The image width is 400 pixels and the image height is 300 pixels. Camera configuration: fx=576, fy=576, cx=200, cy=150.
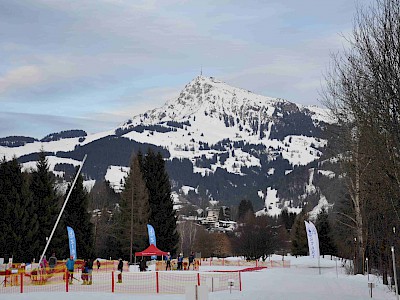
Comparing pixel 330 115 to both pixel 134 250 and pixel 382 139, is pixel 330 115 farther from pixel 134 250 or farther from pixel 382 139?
pixel 134 250

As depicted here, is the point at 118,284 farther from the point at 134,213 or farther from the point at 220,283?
the point at 134,213

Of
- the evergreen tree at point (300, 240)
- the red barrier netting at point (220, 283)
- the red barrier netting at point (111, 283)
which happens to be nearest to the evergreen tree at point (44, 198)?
the red barrier netting at point (111, 283)

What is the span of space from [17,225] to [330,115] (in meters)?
24.3

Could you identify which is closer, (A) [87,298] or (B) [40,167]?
(A) [87,298]

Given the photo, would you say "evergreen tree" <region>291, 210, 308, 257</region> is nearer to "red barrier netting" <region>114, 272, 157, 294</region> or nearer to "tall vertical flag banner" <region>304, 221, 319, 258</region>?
"tall vertical flag banner" <region>304, 221, 319, 258</region>

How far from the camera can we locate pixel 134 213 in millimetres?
56969

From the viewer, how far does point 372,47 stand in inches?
721

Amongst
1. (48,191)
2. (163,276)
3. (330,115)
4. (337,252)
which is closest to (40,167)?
(48,191)

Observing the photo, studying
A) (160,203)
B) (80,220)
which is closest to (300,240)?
(160,203)

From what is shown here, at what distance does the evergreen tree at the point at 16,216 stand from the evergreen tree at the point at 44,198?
1.67m

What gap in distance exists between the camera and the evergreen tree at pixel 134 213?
56406 millimetres

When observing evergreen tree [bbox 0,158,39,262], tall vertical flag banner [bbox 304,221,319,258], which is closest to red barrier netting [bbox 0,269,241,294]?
tall vertical flag banner [bbox 304,221,319,258]

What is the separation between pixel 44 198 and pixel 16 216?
5.25 meters

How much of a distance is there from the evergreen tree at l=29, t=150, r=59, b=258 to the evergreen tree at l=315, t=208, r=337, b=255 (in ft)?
133
